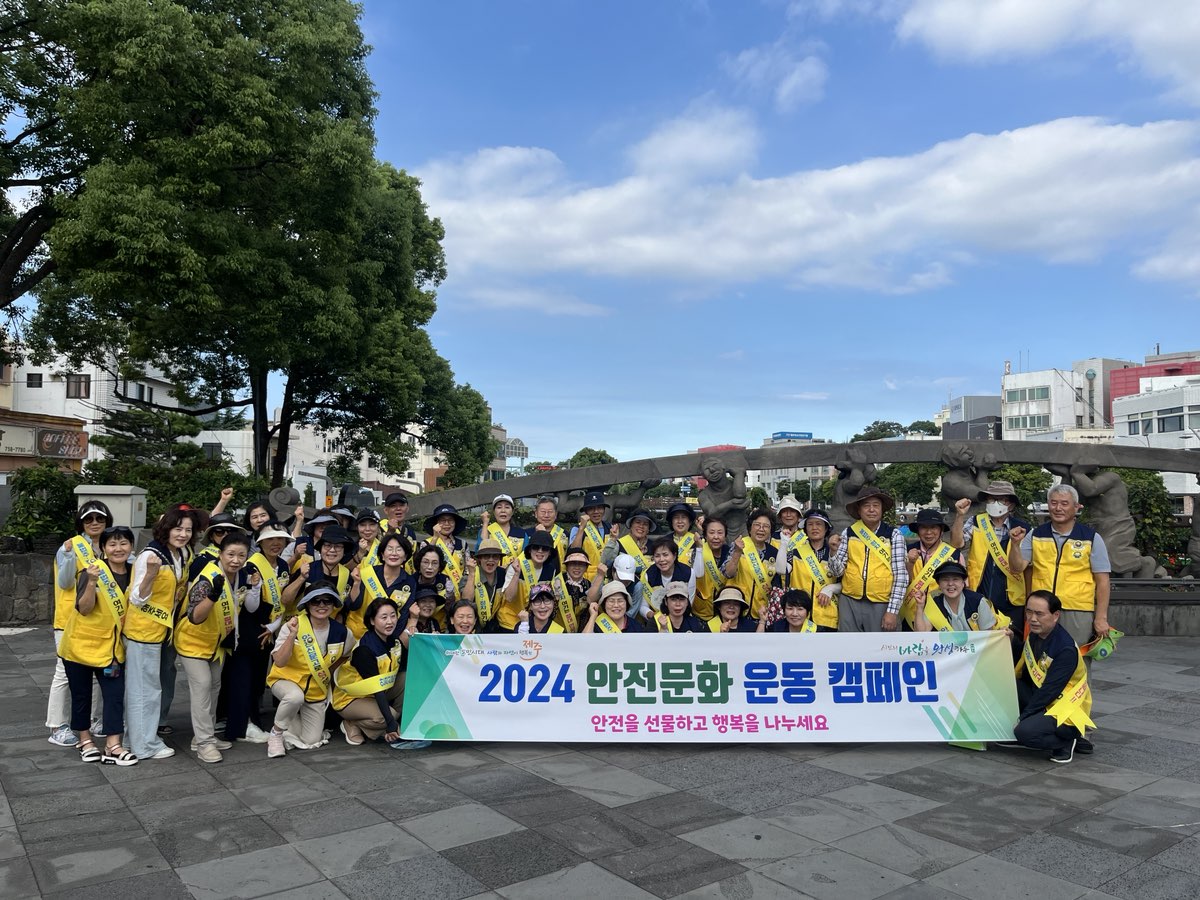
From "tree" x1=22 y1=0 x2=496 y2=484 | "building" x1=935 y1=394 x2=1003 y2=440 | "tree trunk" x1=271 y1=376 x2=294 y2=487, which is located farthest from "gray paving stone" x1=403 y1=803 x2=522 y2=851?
"building" x1=935 y1=394 x2=1003 y2=440

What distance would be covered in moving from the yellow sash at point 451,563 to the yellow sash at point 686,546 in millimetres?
1764

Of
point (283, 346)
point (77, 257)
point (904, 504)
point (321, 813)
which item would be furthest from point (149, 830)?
point (904, 504)

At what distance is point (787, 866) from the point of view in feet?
A: 12.6

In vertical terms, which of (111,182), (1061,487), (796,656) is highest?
(111,182)

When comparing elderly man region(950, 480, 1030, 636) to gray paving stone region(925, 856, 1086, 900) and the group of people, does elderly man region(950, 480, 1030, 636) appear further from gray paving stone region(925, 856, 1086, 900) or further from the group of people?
gray paving stone region(925, 856, 1086, 900)

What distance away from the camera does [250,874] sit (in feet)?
12.3

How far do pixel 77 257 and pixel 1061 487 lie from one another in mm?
12230

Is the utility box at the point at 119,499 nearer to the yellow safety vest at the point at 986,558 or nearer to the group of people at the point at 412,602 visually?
the group of people at the point at 412,602

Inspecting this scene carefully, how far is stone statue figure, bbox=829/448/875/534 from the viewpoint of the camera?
10.9 meters

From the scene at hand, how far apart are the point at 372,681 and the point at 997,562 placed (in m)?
4.54

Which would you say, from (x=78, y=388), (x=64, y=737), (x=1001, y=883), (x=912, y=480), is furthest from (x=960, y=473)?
(x=912, y=480)

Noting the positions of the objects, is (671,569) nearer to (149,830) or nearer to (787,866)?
(787,866)

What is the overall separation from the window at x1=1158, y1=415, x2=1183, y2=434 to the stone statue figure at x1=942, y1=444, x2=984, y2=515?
5242 centimetres

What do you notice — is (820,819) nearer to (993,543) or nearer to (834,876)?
(834,876)
